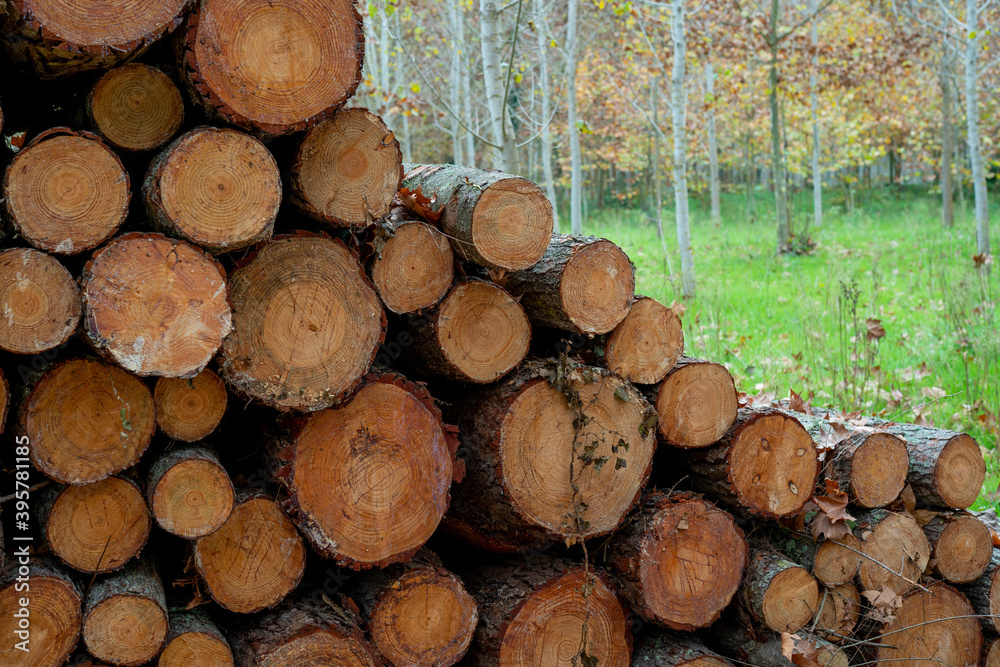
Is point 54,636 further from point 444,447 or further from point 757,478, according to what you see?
point 757,478

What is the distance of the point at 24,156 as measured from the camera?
1694 millimetres

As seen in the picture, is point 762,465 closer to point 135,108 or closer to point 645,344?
point 645,344

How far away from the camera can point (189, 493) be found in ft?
6.26

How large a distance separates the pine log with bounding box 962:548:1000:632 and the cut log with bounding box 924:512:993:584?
2.4 inches

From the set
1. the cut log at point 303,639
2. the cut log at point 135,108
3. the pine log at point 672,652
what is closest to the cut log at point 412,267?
the cut log at point 135,108

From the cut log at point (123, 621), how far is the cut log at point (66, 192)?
863mm

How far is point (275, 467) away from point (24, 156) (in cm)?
101

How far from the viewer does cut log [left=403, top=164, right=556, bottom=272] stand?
2.24 meters

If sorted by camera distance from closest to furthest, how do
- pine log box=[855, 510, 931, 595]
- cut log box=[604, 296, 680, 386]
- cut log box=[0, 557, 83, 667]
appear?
cut log box=[0, 557, 83, 667] → cut log box=[604, 296, 680, 386] → pine log box=[855, 510, 931, 595]

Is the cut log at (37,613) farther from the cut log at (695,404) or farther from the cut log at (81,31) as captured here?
the cut log at (695,404)

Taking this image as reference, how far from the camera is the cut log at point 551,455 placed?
7.47 feet

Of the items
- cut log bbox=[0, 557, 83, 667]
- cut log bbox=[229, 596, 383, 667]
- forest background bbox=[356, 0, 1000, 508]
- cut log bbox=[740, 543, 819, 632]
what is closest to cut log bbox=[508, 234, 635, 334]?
cut log bbox=[740, 543, 819, 632]

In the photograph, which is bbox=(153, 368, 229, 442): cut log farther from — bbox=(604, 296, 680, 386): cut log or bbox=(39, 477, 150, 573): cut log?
bbox=(604, 296, 680, 386): cut log

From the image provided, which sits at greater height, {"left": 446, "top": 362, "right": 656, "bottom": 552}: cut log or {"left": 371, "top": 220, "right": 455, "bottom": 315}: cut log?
{"left": 371, "top": 220, "right": 455, "bottom": 315}: cut log
